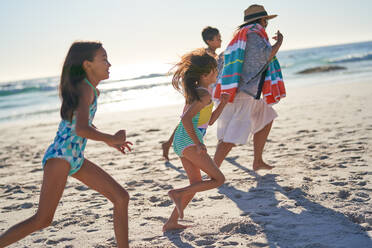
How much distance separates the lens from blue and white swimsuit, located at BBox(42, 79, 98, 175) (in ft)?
7.74

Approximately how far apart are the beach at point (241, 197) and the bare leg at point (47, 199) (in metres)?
0.80

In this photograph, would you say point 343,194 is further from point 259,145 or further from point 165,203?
point 165,203

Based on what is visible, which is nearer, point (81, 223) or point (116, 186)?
point (116, 186)

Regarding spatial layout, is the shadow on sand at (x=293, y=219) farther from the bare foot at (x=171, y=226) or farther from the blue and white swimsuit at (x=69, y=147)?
the blue and white swimsuit at (x=69, y=147)

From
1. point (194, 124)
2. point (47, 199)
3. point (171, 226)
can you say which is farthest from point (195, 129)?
point (47, 199)

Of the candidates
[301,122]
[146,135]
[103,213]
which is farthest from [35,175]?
[301,122]

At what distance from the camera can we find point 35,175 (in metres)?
5.48

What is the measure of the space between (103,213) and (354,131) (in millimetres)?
4305

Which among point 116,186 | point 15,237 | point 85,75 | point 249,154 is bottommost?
point 249,154

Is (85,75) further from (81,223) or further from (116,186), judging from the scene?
(81,223)

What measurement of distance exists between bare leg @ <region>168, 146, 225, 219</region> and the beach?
357mm

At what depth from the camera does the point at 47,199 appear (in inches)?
91.6

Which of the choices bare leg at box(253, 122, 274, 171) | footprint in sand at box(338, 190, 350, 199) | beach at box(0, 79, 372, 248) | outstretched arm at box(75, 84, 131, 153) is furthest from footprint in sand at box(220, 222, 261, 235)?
bare leg at box(253, 122, 274, 171)

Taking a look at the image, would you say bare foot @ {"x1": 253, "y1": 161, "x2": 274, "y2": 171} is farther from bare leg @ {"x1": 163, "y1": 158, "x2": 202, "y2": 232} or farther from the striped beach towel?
bare leg @ {"x1": 163, "y1": 158, "x2": 202, "y2": 232}
